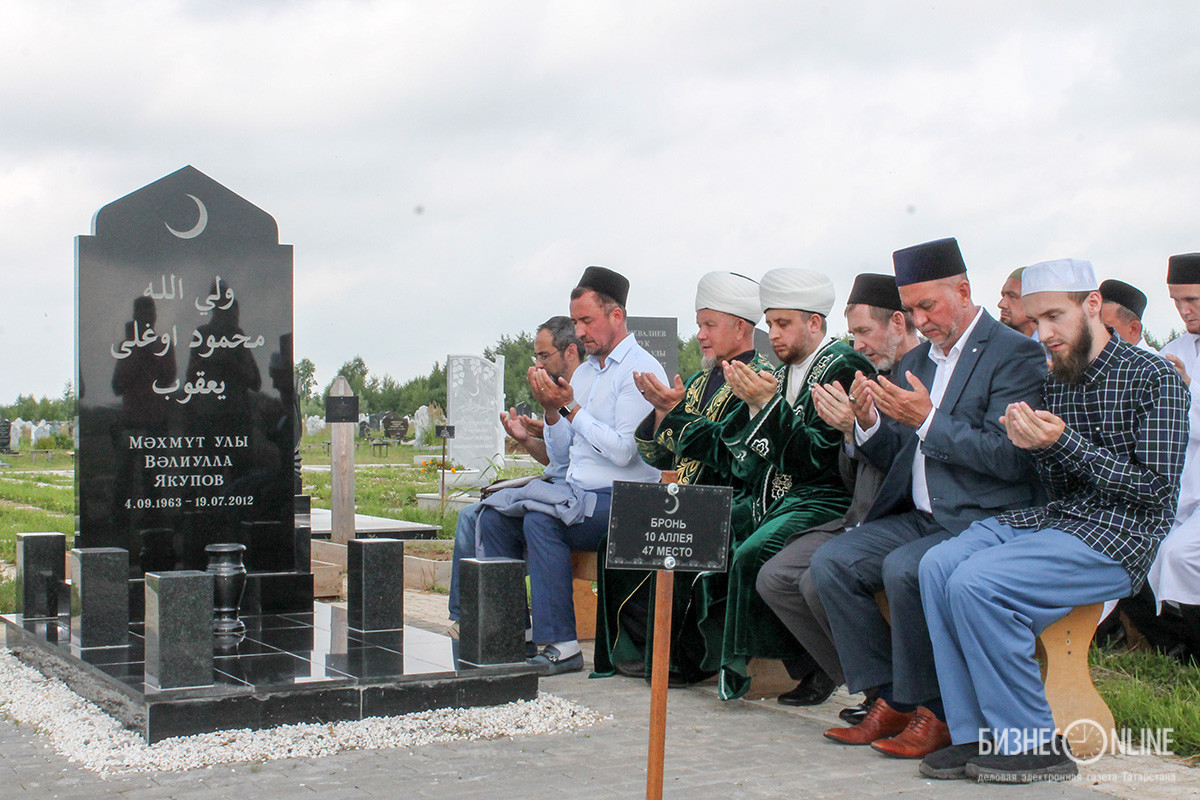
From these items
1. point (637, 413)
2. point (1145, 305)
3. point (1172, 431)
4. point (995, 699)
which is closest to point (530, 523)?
point (637, 413)

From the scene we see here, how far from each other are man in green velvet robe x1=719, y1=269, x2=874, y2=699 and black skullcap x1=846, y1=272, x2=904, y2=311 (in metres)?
0.61

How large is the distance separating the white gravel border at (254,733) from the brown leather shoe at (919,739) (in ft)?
4.20

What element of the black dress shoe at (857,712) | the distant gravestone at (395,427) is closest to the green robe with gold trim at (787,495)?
the black dress shoe at (857,712)

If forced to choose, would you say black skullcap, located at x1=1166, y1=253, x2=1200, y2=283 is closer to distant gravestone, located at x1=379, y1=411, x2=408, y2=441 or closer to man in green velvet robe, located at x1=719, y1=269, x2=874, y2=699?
man in green velvet robe, located at x1=719, y1=269, x2=874, y2=699

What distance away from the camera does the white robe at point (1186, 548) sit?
5484 millimetres

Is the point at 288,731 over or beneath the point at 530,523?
beneath

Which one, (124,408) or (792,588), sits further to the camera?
(124,408)

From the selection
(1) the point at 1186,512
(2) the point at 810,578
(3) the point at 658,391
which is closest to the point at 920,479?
(2) the point at 810,578

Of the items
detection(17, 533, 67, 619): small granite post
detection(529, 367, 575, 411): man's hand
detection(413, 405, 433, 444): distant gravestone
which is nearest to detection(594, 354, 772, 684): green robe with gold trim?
detection(529, 367, 575, 411): man's hand

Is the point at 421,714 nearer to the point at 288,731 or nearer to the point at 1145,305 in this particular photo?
the point at 288,731

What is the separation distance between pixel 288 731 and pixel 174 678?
0.50 meters

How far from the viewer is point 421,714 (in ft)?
17.0

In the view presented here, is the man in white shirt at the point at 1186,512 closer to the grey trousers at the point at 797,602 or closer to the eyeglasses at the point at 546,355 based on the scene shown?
the grey trousers at the point at 797,602

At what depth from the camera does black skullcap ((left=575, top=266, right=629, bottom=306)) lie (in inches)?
268
